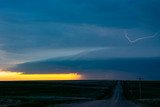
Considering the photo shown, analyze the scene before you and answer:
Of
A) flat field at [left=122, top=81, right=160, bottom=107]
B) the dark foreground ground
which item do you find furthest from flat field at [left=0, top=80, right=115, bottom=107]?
flat field at [left=122, top=81, right=160, bottom=107]

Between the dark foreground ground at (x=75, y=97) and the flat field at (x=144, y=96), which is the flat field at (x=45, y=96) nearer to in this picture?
the dark foreground ground at (x=75, y=97)

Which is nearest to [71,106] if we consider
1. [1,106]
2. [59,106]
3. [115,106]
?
[59,106]

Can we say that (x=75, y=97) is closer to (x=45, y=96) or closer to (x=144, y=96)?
(x=45, y=96)

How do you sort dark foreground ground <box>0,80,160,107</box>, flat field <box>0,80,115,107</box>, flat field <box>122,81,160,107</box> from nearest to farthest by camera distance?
dark foreground ground <box>0,80,160,107</box> < flat field <box>122,81,160,107</box> < flat field <box>0,80,115,107</box>

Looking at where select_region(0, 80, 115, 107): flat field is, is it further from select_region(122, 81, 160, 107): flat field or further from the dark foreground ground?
select_region(122, 81, 160, 107): flat field

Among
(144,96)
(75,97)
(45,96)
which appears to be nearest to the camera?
(75,97)

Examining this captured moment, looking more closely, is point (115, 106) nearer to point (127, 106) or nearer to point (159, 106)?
point (127, 106)

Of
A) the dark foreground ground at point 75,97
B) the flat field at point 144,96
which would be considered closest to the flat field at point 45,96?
the dark foreground ground at point 75,97

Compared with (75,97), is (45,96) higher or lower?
higher

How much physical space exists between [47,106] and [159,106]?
39.5ft

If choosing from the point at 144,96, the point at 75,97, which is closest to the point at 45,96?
the point at 75,97

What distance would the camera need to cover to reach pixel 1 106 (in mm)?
49438

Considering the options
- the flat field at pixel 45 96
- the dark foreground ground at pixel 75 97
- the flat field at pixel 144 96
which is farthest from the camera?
the flat field at pixel 45 96

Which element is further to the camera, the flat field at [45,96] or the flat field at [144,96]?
the flat field at [45,96]
